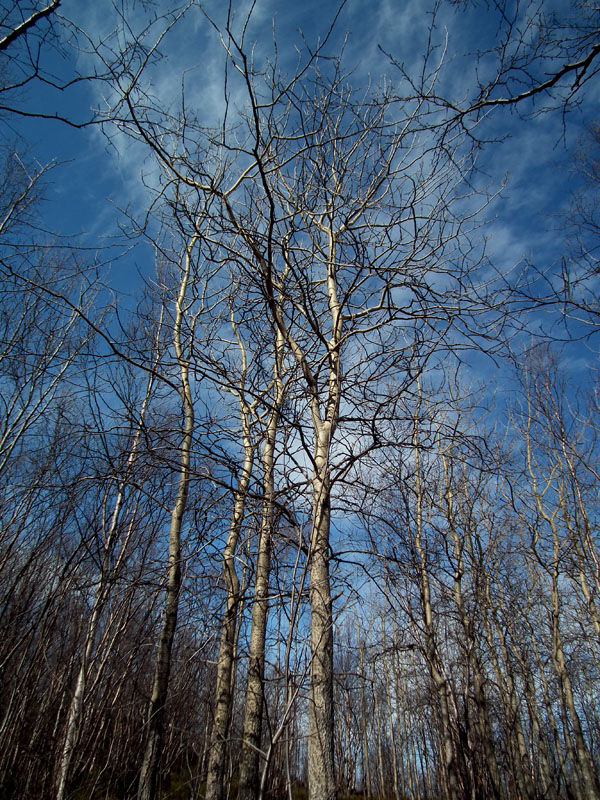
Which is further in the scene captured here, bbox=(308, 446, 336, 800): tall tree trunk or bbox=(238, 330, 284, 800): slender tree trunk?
Answer: bbox=(238, 330, 284, 800): slender tree trunk

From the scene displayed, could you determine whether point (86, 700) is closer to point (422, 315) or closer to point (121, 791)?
point (422, 315)

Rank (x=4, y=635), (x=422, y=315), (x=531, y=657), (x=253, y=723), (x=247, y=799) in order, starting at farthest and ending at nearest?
(x=531, y=657), (x=4, y=635), (x=253, y=723), (x=247, y=799), (x=422, y=315)

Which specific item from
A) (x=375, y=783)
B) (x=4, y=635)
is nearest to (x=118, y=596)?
(x=4, y=635)

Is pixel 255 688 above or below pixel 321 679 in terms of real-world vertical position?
above

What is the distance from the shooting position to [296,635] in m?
1.88

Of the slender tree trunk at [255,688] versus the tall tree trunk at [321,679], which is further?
the slender tree trunk at [255,688]

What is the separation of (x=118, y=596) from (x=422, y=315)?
415cm

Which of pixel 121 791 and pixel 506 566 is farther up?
pixel 506 566

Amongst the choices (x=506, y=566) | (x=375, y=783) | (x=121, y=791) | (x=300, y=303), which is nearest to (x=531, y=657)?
(x=506, y=566)

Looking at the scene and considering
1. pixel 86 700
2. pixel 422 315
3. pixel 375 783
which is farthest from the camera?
pixel 375 783

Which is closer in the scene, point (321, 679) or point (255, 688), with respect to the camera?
point (321, 679)

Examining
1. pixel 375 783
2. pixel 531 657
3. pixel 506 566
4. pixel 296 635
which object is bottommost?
pixel 375 783

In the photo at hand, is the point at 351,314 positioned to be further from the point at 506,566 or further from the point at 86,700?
Result: the point at 506,566

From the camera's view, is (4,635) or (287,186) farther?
(4,635)
